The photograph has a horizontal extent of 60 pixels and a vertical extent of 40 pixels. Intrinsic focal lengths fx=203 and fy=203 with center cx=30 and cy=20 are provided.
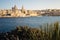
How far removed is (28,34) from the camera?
12.4 feet

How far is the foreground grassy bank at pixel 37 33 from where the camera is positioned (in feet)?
8.20

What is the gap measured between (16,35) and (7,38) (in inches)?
8.1

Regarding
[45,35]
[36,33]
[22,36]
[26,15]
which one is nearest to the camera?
[45,35]

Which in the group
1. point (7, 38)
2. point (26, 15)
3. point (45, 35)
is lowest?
point (26, 15)

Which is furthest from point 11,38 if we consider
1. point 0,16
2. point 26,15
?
point 26,15

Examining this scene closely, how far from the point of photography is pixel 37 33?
3.53m

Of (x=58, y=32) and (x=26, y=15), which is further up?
(x=58, y=32)

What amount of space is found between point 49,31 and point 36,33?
38.8 inches

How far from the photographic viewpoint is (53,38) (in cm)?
250

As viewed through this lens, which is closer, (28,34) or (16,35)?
(28,34)

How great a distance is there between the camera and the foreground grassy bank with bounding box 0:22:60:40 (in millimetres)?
2500

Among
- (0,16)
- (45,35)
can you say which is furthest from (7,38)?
(0,16)

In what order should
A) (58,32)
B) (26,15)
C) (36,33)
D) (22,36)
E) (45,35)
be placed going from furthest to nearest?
(26,15) → (22,36) → (36,33) → (45,35) → (58,32)

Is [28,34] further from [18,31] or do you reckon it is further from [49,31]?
[49,31]
